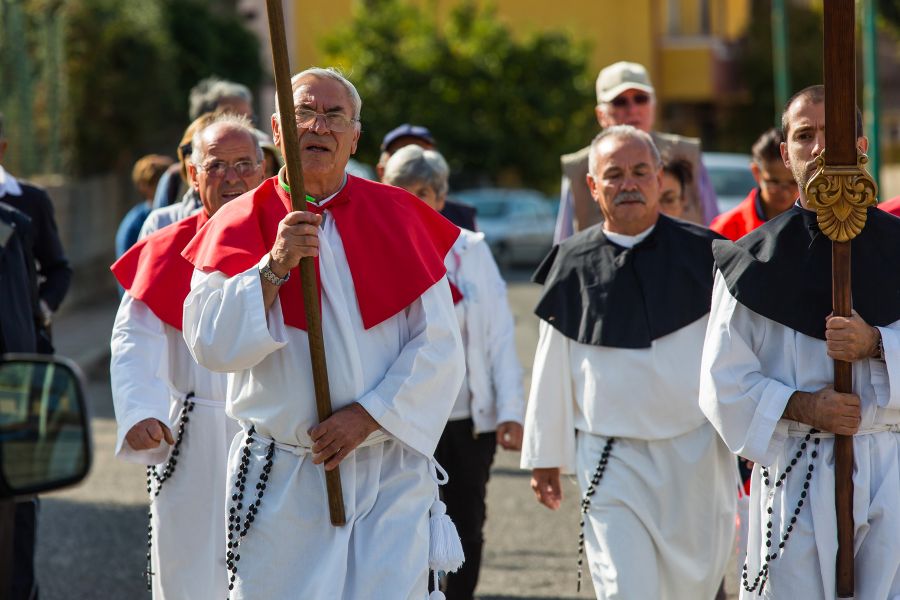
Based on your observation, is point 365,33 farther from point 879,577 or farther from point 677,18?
point 879,577

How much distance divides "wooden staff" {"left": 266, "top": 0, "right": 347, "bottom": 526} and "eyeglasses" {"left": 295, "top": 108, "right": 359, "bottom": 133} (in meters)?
0.18

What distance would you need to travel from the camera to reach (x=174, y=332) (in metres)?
5.43

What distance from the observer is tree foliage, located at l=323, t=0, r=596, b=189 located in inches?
1388

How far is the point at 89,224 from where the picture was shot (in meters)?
22.3

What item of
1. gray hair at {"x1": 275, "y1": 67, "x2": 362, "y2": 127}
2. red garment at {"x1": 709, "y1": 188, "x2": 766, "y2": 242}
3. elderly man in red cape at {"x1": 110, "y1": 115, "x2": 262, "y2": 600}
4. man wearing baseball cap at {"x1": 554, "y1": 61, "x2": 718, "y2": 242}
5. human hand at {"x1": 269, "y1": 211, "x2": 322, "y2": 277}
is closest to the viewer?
human hand at {"x1": 269, "y1": 211, "x2": 322, "y2": 277}

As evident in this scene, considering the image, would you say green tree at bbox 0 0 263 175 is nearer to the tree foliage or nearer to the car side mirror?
the tree foliage

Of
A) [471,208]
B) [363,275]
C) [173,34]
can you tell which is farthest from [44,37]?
[363,275]

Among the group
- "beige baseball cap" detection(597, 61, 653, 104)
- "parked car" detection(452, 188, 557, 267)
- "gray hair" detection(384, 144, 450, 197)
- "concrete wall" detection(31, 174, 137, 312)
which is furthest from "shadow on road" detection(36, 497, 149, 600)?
"parked car" detection(452, 188, 557, 267)

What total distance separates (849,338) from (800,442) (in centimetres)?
40

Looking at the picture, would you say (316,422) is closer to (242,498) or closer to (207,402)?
(242,498)

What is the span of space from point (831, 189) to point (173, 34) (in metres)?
25.9

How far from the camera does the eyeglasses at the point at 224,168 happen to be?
560 cm

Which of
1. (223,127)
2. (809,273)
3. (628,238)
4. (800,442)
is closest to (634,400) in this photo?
(628,238)

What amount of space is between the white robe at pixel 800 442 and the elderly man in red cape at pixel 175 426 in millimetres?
1880
